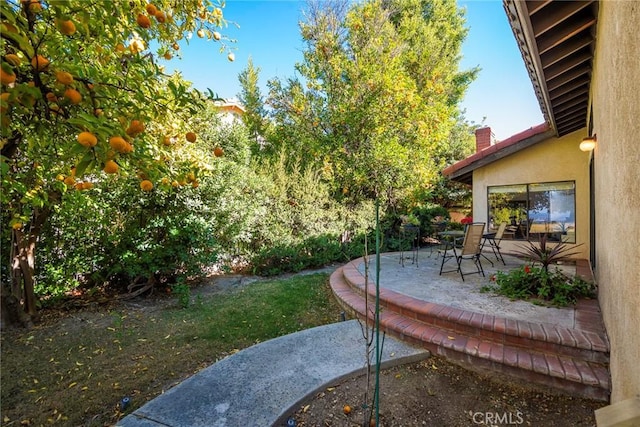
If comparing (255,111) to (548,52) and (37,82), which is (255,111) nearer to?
(548,52)

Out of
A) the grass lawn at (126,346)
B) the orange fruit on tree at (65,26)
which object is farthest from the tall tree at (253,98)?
the orange fruit on tree at (65,26)

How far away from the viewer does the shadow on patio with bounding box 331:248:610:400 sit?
8.30 feet

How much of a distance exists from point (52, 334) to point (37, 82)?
3812mm

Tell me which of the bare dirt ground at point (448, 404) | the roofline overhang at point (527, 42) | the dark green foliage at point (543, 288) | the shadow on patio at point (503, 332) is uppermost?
the roofline overhang at point (527, 42)

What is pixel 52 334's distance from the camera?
379 cm

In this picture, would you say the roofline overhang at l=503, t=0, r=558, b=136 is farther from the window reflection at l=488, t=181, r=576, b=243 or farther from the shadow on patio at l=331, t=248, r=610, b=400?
the window reflection at l=488, t=181, r=576, b=243

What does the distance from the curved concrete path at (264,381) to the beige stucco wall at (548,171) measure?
6126 millimetres

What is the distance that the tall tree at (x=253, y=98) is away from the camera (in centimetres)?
1290

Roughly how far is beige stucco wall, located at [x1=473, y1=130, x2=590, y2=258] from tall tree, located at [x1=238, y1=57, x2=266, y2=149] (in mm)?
8733

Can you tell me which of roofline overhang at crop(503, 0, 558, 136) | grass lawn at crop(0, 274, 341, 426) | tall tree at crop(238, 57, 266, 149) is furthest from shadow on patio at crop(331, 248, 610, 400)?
tall tree at crop(238, 57, 266, 149)

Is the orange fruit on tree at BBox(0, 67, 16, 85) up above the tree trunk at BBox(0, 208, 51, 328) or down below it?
above

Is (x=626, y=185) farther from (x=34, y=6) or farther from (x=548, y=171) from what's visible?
(x=548, y=171)

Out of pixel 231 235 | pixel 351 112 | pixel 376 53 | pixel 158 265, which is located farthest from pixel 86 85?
pixel 376 53

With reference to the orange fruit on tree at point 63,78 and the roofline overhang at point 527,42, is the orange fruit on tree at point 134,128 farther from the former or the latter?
the roofline overhang at point 527,42
